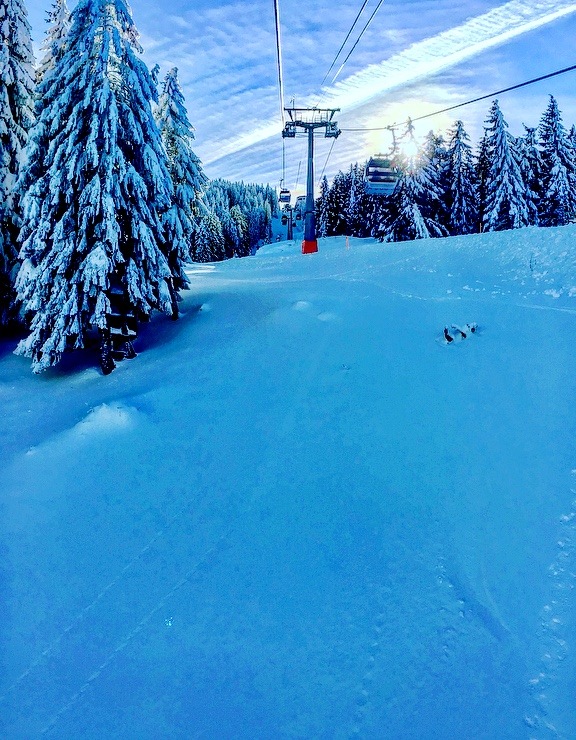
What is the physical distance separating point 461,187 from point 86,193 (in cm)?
3550

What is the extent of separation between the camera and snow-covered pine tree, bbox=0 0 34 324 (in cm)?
1443

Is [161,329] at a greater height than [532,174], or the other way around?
[532,174]

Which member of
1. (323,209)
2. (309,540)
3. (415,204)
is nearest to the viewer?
(309,540)

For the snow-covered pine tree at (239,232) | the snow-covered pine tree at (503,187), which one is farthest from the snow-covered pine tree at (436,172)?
the snow-covered pine tree at (239,232)

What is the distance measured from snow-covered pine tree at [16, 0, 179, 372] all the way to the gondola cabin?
42.6 ft

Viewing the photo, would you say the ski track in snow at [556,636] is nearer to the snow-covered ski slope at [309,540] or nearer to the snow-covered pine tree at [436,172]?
the snow-covered ski slope at [309,540]

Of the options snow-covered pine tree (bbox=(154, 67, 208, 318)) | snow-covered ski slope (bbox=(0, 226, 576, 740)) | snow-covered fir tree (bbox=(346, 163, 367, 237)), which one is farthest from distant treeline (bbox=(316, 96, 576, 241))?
snow-covered ski slope (bbox=(0, 226, 576, 740))

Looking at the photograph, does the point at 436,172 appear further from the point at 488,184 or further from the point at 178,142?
the point at 178,142

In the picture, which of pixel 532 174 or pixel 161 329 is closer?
pixel 161 329

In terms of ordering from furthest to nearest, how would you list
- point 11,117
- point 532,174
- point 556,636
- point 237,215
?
point 237,215
point 532,174
point 11,117
point 556,636

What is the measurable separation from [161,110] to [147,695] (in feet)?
92.3

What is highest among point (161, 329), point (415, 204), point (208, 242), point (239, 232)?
point (239, 232)

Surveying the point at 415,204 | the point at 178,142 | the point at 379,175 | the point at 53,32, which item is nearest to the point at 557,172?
the point at 415,204

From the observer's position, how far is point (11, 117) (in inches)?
581
